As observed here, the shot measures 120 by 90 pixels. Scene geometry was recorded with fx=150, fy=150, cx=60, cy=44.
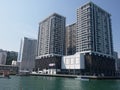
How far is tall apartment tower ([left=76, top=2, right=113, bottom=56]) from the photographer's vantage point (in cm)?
17550

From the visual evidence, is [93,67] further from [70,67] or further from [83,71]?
[70,67]

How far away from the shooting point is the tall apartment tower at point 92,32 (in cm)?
17550

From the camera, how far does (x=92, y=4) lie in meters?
191

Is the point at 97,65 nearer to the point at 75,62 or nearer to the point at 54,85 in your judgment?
the point at 75,62

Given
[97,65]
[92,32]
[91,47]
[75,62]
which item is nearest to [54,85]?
[91,47]

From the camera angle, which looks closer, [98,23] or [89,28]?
[89,28]

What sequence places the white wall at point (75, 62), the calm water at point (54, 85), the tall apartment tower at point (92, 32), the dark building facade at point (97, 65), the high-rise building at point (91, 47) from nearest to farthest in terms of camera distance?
the calm water at point (54, 85) < the dark building facade at point (97, 65) < the high-rise building at point (91, 47) < the tall apartment tower at point (92, 32) < the white wall at point (75, 62)

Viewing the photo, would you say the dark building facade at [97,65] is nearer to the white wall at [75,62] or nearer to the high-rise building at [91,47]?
the high-rise building at [91,47]

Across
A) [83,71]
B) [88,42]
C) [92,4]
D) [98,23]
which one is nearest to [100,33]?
[98,23]

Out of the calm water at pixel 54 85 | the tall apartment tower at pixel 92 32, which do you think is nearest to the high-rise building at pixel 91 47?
the tall apartment tower at pixel 92 32

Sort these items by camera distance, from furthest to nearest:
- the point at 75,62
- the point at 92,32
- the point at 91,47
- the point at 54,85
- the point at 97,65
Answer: the point at 75,62, the point at 92,32, the point at 97,65, the point at 91,47, the point at 54,85

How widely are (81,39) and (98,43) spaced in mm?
20690

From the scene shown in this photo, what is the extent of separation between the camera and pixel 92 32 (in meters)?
176

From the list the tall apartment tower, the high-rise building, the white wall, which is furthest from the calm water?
the tall apartment tower
